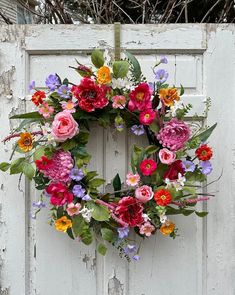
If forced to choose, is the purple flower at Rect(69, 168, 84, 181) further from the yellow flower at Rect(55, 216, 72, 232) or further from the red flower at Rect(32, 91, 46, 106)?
the red flower at Rect(32, 91, 46, 106)

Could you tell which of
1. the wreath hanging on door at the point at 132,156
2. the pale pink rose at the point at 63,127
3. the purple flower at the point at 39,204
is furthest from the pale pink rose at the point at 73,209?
the pale pink rose at the point at 63,127

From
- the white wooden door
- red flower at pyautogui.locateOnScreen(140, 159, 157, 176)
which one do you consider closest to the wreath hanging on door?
red flower at pyautogui.locateOnScreen(140, 159, 157, 176)

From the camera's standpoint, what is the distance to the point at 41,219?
1554 millimetres

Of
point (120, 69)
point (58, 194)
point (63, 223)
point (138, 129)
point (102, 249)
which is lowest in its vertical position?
point (102, 249)

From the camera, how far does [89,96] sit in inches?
53.1

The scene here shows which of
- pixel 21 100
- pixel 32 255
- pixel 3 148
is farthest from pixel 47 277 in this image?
pixel 21 100

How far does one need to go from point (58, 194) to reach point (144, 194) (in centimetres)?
30

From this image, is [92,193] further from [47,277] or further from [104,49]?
[104,49]

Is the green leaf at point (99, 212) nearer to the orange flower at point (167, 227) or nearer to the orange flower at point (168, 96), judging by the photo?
the orange flower at point (167, 227)

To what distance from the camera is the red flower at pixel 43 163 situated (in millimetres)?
1348

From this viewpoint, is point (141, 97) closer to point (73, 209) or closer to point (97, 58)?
point (97, 58)

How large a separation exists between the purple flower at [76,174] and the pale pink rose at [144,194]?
204 mm

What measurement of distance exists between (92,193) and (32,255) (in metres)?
0.41

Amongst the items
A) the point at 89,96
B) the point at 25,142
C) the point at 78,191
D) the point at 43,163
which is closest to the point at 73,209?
the point at 78,191
